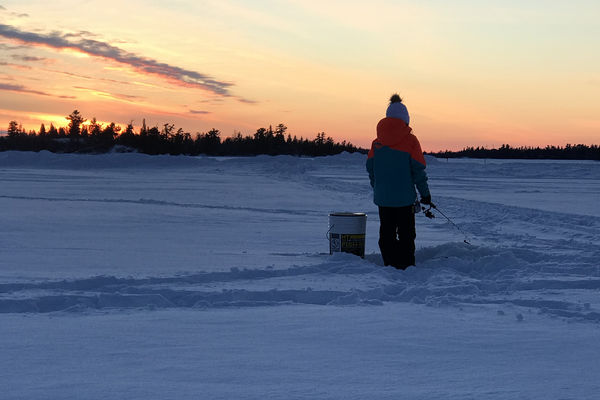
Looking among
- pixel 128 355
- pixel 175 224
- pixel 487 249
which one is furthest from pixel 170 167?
pixel 128 355

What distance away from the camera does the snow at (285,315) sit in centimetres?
301

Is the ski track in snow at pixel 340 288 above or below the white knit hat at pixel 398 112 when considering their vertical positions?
below

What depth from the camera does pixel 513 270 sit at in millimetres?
6312

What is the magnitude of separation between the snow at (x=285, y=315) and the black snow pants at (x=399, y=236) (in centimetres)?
28

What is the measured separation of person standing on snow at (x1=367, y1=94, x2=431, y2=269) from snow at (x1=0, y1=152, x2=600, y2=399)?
1.30 feet

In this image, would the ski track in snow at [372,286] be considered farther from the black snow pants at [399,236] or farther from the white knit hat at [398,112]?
the white knit hat at [398,112]

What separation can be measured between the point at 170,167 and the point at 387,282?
38870 mm

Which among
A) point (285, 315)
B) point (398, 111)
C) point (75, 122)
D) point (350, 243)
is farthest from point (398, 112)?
point (75, 122)

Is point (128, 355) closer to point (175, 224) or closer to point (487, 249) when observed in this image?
point (487, 249)

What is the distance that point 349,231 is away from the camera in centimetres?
686

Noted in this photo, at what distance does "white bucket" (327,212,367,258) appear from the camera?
6.86 m

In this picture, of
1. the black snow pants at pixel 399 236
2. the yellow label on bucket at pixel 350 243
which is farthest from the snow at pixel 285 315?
the black snow pants at pixel 399 236

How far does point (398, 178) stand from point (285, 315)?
8.51 feet

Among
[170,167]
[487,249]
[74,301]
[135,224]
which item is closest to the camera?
[74,301]
